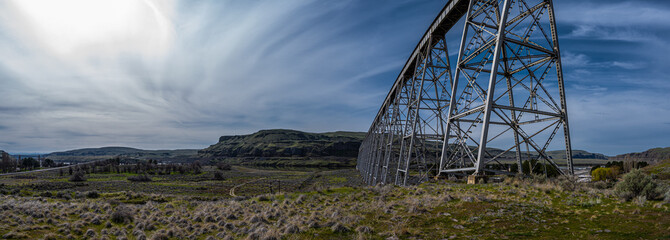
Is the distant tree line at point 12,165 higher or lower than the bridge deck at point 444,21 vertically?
lower

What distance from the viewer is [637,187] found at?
932cm

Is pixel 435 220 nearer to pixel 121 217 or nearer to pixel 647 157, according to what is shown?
pixel 121 217

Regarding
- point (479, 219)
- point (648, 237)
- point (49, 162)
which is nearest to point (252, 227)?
point (479, 219)

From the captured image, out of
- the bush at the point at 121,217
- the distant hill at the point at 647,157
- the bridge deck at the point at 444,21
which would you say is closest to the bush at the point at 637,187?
the bridge deck at the point at 444,21

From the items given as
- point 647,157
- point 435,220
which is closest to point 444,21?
point 435,220

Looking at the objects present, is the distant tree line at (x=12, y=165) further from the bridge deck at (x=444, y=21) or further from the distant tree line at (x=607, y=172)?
the distant tree line at (x=607, y=172)

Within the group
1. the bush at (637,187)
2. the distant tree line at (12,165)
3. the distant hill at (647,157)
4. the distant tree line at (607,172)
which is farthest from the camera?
the distant tree line at (12,165)

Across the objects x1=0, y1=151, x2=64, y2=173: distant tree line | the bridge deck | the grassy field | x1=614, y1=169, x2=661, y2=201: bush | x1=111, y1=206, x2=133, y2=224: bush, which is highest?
the bridge deck

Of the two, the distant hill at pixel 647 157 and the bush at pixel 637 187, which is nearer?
the bush at pixel 637 187

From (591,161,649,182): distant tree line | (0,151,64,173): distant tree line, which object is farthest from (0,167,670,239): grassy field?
(0,151,64,173): distant tree line

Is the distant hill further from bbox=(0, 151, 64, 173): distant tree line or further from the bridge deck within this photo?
bbox=(0, 151, 64, 173): distant tree line

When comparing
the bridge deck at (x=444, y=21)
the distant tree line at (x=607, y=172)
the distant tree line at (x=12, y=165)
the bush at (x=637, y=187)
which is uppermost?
the bridge deck at (x=444, y=21)

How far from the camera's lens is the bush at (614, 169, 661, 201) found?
9.05 metres

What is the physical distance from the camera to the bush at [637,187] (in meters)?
9.05
